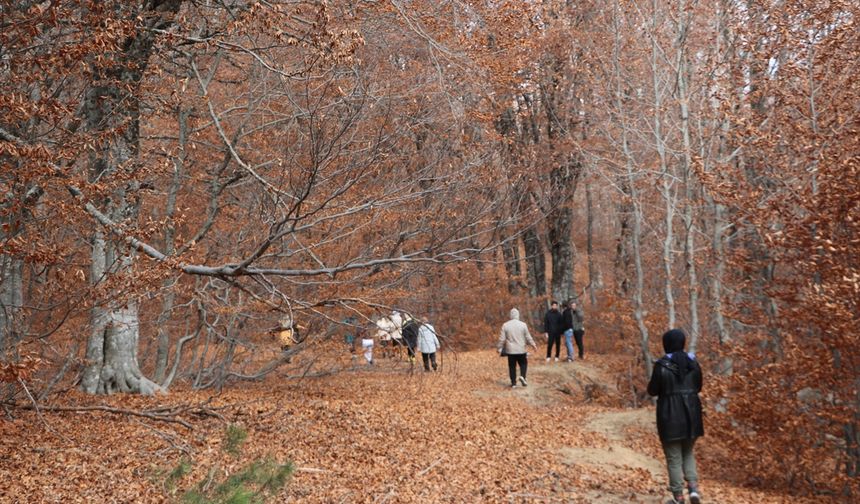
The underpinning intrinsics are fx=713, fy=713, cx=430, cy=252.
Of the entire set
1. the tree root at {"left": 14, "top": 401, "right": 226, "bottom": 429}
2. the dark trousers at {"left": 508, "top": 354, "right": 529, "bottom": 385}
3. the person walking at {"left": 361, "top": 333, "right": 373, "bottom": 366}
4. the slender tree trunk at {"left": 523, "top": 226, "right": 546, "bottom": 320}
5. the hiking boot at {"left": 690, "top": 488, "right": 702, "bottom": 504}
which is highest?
the slender tree trunk at {"left": 523, "top": 226, "right": 546, "bottom": 320}

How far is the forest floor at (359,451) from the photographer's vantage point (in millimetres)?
6684

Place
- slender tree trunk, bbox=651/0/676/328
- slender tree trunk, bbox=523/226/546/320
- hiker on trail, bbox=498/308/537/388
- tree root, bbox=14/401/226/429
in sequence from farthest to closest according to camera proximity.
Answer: slender tree trunk, bbox=523/226/546/320 < hiker on trail, bbox=498/308/537/388 < slender tree trunk, bbox=651/0/676/328 < tree root, bbox=14/401/226/429

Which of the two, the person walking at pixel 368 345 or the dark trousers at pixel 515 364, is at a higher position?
the person walking at pixel 368 345

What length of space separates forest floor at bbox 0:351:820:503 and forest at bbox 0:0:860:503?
51mm

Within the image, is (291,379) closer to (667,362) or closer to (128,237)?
(128,237)

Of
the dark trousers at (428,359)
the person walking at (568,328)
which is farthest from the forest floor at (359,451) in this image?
the person walking at (568,328)

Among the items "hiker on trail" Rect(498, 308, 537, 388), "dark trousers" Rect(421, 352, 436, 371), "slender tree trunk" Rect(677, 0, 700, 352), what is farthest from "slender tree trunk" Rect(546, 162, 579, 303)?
"slender tree trunk" Rect(677, 0, 700, 352)

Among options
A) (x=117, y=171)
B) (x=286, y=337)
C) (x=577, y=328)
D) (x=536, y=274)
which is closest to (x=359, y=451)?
(x=286, y=337)

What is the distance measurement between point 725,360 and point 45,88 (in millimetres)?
9898

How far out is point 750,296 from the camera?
8.79 metres

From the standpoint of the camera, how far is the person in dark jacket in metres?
6.68

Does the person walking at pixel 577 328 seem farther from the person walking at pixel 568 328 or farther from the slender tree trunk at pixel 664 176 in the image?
the slender tree trunk at pixel 664 176

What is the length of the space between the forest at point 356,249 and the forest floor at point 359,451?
2.0 inches

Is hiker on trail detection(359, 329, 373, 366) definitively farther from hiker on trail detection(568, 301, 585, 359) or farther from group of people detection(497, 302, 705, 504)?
group of people detection(497, 302, 705, 504)
